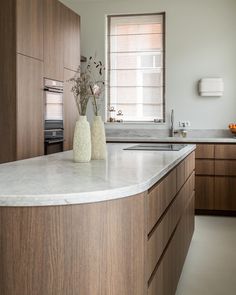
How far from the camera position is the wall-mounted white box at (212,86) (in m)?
5.67

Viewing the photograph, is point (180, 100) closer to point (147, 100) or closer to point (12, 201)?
point (147, 100)

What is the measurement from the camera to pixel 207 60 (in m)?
5.79

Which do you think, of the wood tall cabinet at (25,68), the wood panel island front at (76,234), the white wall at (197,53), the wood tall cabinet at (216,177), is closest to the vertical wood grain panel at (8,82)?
the wood tall cabinet at (25,68)

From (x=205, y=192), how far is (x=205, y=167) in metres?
0.31

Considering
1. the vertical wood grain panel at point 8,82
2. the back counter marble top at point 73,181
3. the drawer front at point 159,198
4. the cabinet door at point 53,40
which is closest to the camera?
the back counter marble top at point 73,181

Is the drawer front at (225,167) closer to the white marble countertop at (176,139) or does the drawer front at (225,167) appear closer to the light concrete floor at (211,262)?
the white marble countertop at (176,139)

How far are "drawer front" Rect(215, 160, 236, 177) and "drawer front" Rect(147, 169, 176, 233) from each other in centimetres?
271

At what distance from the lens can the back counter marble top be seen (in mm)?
1434

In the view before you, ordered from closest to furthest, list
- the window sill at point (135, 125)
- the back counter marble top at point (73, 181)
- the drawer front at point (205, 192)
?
the back counter marble top at point (73, 181) < the drawer front at point (205, 192) < the window sill at point (135, 125)

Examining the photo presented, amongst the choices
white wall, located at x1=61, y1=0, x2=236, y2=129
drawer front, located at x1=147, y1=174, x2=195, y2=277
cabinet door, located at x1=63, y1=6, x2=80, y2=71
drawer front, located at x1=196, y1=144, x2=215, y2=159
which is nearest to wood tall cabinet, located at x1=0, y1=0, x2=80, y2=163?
cabinet door, located at x1=63, y1=6, x2=80, y2=71

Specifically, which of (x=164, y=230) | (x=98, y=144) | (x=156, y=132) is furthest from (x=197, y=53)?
(x=164, y=230)

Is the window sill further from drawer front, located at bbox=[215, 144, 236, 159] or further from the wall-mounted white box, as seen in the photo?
drawer front, located at bbox=[215, 144, 236, 159]

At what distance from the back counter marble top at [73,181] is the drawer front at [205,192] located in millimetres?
2919

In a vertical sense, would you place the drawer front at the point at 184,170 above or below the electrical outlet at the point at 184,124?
below
